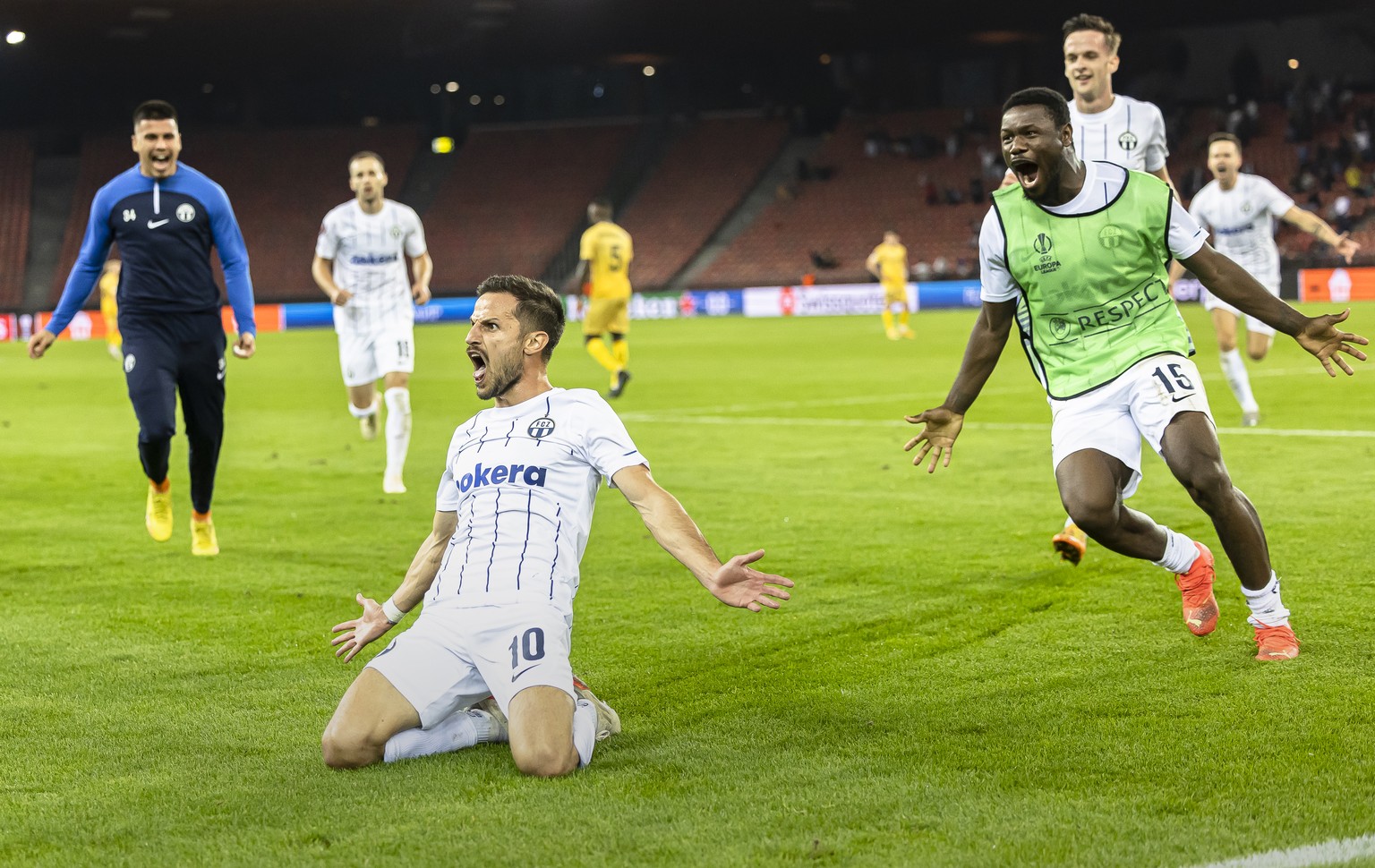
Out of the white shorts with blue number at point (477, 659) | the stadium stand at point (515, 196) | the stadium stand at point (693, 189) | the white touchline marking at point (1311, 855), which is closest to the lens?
the white touchline marking at point (1311, 855)

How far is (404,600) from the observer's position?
4.63 metres

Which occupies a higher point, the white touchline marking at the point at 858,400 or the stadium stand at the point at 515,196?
the stadium stand at the point at 515,196

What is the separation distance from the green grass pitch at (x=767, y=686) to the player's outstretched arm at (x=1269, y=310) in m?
1.00

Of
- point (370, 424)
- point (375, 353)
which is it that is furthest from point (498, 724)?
point (370, 424)

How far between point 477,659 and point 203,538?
14.3ft

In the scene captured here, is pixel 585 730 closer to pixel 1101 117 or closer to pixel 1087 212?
pixel 1087 212

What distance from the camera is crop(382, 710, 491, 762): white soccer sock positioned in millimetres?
4281

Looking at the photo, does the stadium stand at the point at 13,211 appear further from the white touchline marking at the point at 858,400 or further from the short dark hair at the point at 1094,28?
the short dark hair at the point at 1094,28

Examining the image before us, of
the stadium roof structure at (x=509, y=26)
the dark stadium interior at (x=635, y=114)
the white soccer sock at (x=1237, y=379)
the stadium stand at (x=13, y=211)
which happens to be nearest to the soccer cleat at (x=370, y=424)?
the white soccer sock at (x=1237, y=379)

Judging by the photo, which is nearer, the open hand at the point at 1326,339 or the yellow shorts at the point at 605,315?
the open hand at the point at 1326,339

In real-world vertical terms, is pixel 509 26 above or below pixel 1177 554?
above

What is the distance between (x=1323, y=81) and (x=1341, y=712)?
141 ft

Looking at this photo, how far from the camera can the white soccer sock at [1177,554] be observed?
223 inches

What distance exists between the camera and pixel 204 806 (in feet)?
13.0
